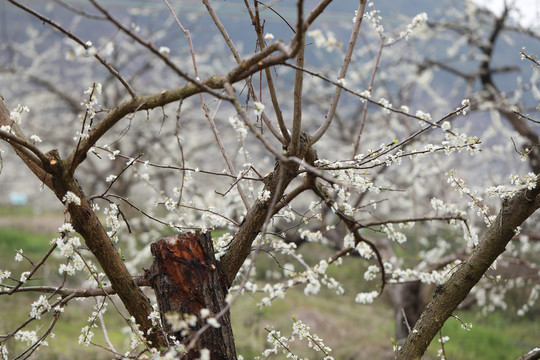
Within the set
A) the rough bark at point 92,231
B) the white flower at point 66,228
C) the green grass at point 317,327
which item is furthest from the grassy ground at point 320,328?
the white flower at point 66,228

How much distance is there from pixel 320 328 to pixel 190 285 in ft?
17.0

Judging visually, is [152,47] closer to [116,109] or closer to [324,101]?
[116,109]

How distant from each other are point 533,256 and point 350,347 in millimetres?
5347

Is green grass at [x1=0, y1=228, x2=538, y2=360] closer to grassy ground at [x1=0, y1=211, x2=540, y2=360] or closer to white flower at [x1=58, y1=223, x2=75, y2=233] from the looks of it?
grassy ground at [x1=0, y1=211, x2=540, y2=360]

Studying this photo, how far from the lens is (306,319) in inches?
267

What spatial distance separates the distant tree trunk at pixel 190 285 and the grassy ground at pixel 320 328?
3162mm

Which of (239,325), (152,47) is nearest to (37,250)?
(239,325)

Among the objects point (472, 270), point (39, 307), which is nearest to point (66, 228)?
point (39, 307)

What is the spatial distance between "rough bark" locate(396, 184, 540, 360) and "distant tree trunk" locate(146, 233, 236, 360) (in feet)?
2.41

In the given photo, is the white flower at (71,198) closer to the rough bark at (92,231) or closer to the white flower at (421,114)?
the rough bark at (92,231)

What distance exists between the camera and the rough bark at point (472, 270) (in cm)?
184

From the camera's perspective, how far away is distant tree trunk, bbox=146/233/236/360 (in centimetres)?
178

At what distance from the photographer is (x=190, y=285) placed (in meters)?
1.81

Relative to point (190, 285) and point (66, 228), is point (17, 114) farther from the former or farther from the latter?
point (190, 285)
